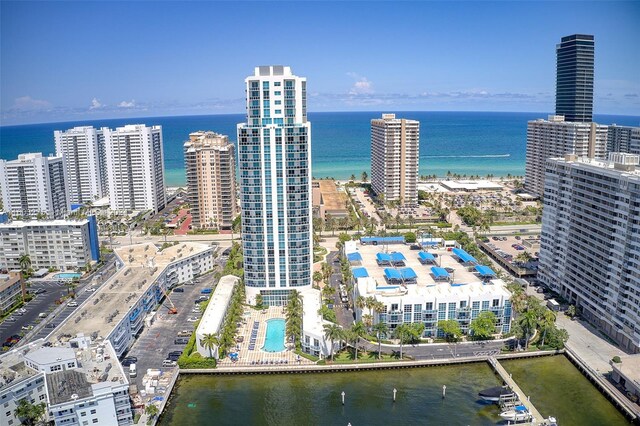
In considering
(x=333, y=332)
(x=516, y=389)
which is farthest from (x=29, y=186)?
(x=516, y=389)

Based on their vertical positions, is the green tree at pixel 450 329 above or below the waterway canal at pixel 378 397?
above

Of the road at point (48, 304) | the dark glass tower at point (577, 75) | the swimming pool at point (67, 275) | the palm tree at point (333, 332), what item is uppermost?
the dark glass tower at point (577, 75)

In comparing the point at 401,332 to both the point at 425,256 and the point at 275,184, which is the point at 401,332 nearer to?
the point at 425,256

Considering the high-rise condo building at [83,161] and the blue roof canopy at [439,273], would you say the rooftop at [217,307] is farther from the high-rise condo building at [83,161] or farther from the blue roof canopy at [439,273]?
the high-rise condo building at [83,161]

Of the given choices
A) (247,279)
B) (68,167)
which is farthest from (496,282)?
(68,167)

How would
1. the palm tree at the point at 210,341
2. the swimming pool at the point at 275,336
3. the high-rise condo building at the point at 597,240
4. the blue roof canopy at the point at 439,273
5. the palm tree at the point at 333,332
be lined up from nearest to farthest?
1. the palm tree at the point at 333,332
2. the high-rise condo building at the point at 597,240
3. the palm tree at the point at 210,341
4. the swimming pool at the point at 275,336
5. the blue roof canopy at the point at 439,273

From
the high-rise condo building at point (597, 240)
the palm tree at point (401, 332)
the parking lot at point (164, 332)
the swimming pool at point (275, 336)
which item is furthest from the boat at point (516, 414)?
the parking lot at point (164, 332)

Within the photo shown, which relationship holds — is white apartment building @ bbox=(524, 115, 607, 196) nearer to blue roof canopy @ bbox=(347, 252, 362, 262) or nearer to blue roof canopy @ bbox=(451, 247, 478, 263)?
blue roof canopy @ bbox=(451, 247, 478, 263)

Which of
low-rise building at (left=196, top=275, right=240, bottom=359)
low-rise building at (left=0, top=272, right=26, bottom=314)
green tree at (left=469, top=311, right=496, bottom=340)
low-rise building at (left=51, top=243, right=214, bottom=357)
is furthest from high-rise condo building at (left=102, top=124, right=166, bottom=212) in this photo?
green tree at (left=469, top=311, right=496, bottom=340)
